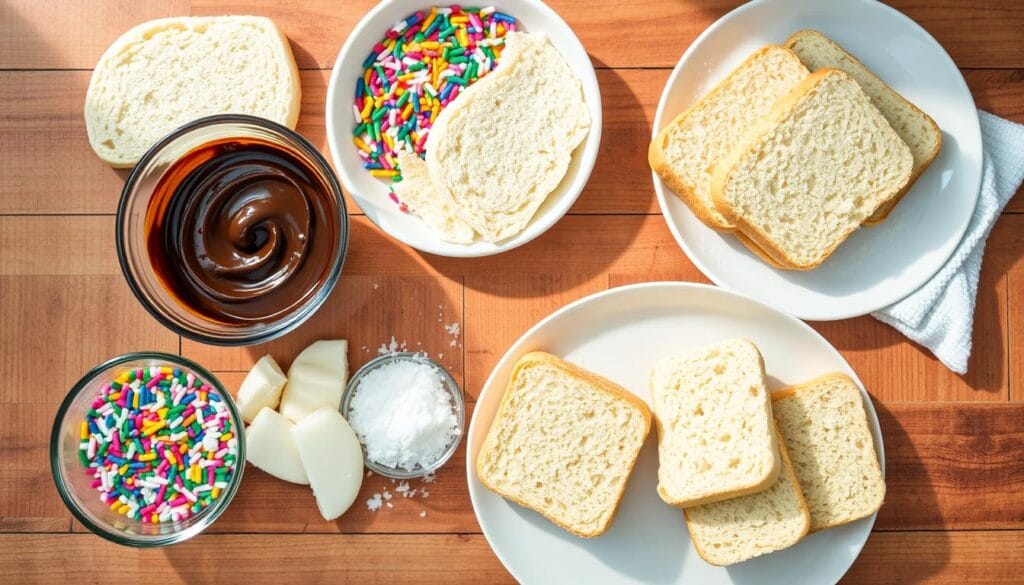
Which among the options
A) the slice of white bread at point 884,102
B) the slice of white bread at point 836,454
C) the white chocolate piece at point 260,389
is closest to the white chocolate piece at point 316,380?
the white chocolate piece at point 260,389

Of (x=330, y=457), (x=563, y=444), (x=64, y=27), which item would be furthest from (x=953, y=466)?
(x=64, y=27)

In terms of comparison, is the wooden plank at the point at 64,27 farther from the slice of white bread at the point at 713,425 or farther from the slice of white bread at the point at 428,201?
the slice of white bread at the point at 713,425

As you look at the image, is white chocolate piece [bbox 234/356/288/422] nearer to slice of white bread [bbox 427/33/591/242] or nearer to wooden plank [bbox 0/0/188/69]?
slice of white bread [bbox 427/33/591/242]

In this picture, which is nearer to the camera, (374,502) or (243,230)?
(243,230)

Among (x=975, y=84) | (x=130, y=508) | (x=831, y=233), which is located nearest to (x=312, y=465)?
(x=130, y=508)

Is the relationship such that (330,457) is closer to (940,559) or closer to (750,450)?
(750,450)

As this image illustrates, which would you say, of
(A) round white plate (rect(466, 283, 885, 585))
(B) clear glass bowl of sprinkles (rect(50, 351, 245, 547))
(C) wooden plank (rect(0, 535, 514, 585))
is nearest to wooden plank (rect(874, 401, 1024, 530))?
(A) round white plate (rect(466, 283, 885, 585))

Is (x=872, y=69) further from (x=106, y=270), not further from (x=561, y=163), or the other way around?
(x=106, y=270)
